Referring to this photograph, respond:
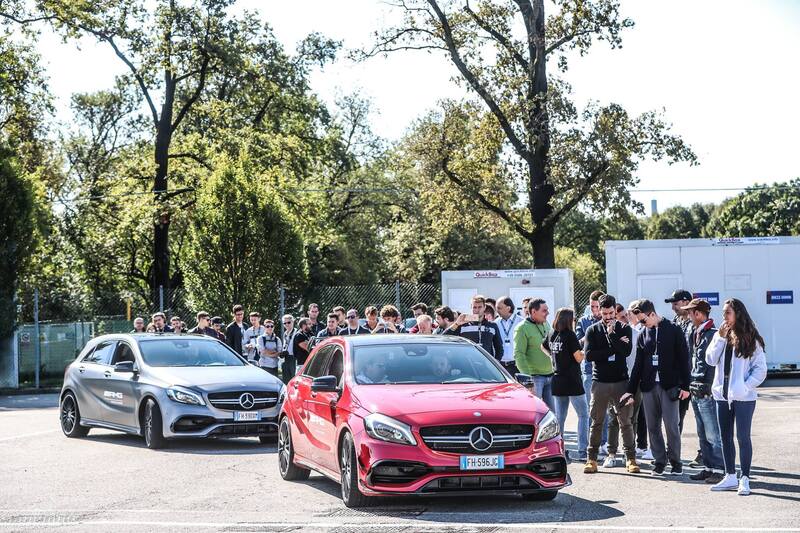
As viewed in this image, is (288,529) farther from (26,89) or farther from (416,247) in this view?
(416,247)

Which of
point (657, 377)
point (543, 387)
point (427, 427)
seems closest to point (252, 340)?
point (543, 387)

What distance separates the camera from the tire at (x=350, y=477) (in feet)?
33.5

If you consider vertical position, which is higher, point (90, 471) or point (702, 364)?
point (702, 364)

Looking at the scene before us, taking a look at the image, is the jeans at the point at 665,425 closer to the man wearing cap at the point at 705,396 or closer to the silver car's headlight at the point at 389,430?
the man wearing cap at the point at 705,396

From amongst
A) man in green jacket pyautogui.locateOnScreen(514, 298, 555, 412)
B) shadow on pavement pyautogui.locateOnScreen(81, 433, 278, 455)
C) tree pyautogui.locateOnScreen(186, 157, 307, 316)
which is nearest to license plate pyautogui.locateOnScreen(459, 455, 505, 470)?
man in green jacket pyautogui.locateOnScreen(514, 298, 555, 412)

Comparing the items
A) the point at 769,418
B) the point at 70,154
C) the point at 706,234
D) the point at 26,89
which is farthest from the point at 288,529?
the point at 706,234

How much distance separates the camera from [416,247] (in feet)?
217

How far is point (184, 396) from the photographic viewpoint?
622 inches

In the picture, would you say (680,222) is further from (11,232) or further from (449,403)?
(449,403)

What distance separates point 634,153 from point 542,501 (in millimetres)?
24729

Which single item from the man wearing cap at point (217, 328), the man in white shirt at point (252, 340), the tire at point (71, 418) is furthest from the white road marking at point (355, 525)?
the man wearing cap at point (217, 328)

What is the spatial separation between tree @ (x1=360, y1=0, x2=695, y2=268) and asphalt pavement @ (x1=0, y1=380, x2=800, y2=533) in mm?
18799

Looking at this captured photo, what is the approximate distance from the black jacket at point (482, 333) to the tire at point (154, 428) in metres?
3.92

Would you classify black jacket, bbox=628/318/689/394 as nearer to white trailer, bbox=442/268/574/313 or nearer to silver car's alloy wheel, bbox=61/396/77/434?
silver car's alloy wheel, bbox=61/396/77/434
